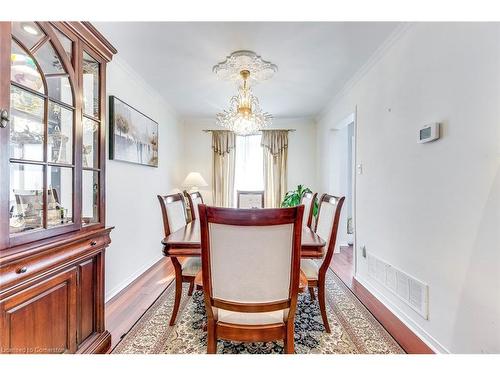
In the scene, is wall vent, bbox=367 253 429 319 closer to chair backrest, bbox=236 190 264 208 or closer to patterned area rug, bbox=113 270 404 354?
patterned area rug, bbox=113 270 404 354

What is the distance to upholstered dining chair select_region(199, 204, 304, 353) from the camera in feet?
3.81

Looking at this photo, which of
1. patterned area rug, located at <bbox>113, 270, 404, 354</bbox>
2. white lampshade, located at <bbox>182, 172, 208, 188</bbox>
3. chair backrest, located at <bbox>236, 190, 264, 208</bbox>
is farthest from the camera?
white lampshade, located at <bbox>182, 172, 208, 188</bbox>

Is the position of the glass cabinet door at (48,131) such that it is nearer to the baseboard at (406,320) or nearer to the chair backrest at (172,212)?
the chair backrest at (172,212)

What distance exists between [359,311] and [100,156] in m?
2.49

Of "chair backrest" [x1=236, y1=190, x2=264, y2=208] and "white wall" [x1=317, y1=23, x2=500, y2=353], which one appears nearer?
"white wall" [x1=317, y1=23, x2=500, y2=353]

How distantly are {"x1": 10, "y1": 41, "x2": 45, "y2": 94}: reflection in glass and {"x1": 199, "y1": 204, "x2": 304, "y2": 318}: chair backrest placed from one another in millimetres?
1000

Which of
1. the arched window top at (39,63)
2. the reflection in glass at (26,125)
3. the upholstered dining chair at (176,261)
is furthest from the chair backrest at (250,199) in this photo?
the reflection in glass at (26,125)

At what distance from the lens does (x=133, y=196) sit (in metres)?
3.02

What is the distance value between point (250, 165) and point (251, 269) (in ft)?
13.2

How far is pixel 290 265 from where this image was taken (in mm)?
1220

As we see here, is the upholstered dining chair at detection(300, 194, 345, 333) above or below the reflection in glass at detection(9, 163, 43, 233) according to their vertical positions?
below

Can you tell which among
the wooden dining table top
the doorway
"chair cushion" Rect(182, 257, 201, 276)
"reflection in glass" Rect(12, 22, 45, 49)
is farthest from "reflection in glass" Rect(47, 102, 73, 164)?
the doorway

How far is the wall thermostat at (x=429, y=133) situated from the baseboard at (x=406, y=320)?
1381 mm
